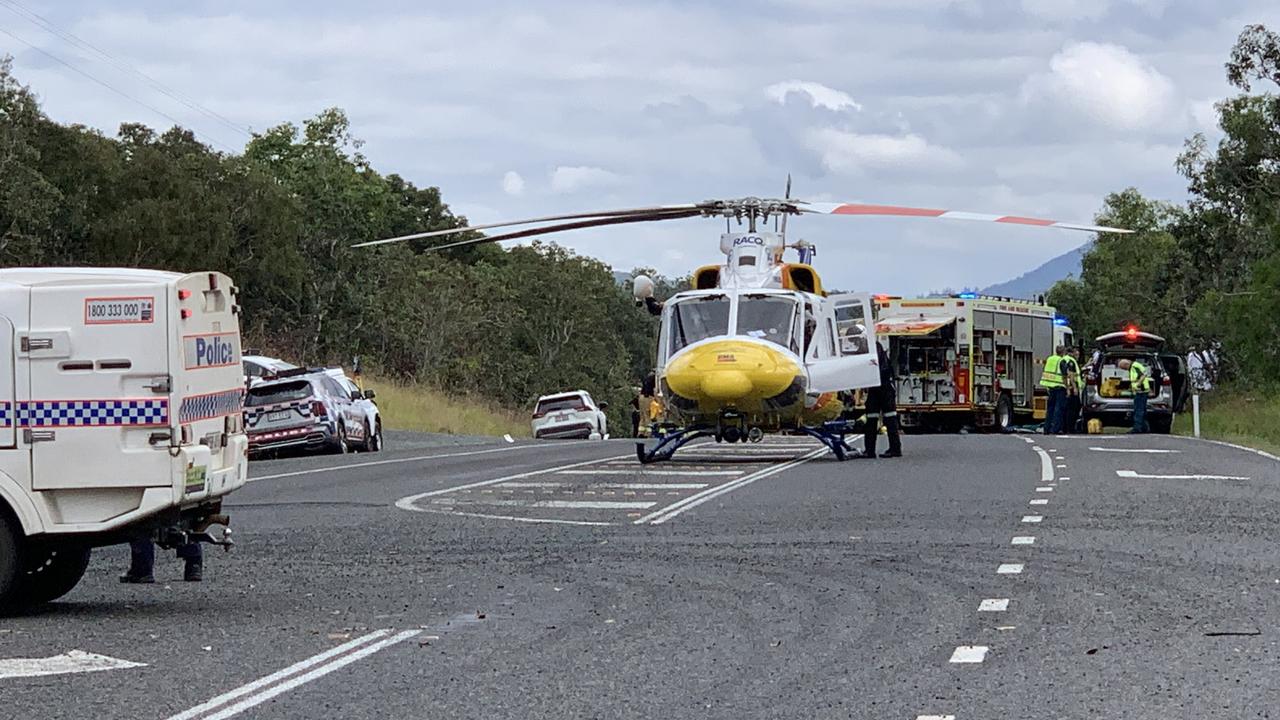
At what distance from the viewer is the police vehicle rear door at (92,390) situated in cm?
1161

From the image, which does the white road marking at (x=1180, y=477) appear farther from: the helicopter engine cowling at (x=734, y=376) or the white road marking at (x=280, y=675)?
the white road marking at (x=280, y=675)

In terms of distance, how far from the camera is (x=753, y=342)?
2497cm

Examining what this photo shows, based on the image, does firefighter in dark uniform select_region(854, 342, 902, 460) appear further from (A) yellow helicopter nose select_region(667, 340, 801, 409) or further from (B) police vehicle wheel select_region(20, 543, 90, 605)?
(B) police vehicle wheel select_region(20, 543, 90, 605)

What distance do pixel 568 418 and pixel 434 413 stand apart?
666 cm

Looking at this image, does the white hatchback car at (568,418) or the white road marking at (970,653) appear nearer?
the white road marking at (970,653)

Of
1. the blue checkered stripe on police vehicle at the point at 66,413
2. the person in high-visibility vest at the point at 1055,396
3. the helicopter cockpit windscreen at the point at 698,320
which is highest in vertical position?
the helicopter cockpit windscreen at the point at 698,320

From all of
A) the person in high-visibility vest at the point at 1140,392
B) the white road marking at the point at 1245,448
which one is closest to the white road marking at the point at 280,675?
the white road marking at the point at 1245,448

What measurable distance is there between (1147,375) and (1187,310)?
33.8 meters

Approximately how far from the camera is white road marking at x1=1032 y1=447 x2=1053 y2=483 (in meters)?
22.0

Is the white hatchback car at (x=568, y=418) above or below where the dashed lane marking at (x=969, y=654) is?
above

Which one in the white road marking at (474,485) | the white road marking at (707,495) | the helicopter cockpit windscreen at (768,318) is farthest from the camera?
the helicopter cockpit windscreen at (768,318)

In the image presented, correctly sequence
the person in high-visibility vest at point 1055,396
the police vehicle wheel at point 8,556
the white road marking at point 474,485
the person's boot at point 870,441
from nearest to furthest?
the police vehicle wheel at point 8,556, the white road marking at point 474,485, the person's boot at point 870,441, the person in high-visibility vest at point 1055,396

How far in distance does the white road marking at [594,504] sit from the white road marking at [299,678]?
8197mm

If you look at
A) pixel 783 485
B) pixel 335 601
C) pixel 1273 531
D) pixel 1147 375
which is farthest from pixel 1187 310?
pixel 335 601
